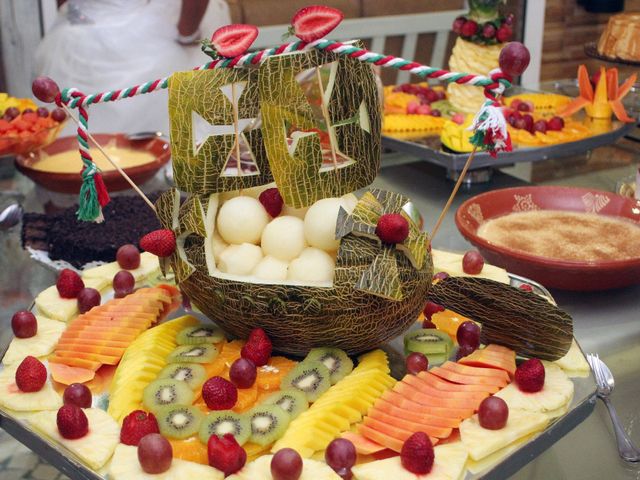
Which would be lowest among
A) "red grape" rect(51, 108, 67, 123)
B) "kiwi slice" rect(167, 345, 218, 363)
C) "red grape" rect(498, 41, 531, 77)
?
"kiwi slice" rect(167, 345, 218, 363)

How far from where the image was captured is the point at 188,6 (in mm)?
3236

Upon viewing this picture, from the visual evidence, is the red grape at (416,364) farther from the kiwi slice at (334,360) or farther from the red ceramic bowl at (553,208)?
the red ceramic bowl at (553,208)

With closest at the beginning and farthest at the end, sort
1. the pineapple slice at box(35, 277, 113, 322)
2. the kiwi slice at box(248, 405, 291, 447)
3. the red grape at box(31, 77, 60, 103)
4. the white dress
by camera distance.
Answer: the kiwi slice at box(248, 405, 291, 447)
the red grape at box(31, 77, 60, 103)
the pineapple slice at box(35, 277, 113, 322)
the white dress

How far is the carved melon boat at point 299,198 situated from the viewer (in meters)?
1.10

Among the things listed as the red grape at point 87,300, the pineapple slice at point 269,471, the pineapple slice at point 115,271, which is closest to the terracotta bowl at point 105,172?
the pineapple slice at point 115,271

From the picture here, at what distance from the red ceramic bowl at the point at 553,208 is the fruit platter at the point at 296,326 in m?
0.23

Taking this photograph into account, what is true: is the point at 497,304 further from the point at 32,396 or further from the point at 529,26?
the point at 529,26

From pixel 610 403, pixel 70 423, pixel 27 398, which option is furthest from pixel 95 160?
pixel 610 403

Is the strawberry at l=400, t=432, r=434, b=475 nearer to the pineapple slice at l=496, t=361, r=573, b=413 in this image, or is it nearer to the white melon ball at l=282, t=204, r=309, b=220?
the pineapple slice at l=496, t=361, r=573, b=413

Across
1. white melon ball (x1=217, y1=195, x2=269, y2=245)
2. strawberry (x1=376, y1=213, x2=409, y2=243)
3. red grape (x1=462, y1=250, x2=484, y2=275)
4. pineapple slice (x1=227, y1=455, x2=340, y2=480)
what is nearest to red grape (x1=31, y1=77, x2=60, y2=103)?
white melon ball (x1=217, y1=195, x2=269, y2=245)

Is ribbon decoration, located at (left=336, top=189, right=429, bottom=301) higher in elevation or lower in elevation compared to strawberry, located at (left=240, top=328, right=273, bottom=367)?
higher

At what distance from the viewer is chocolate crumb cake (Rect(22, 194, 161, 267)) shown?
1547mm

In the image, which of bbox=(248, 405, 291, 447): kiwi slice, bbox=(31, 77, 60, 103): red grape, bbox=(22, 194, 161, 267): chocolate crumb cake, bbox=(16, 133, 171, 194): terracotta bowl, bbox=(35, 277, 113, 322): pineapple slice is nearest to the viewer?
bbox=(248, 405, 291, 447): kiwi slice

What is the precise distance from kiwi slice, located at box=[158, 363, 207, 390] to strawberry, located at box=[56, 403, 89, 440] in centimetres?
17
